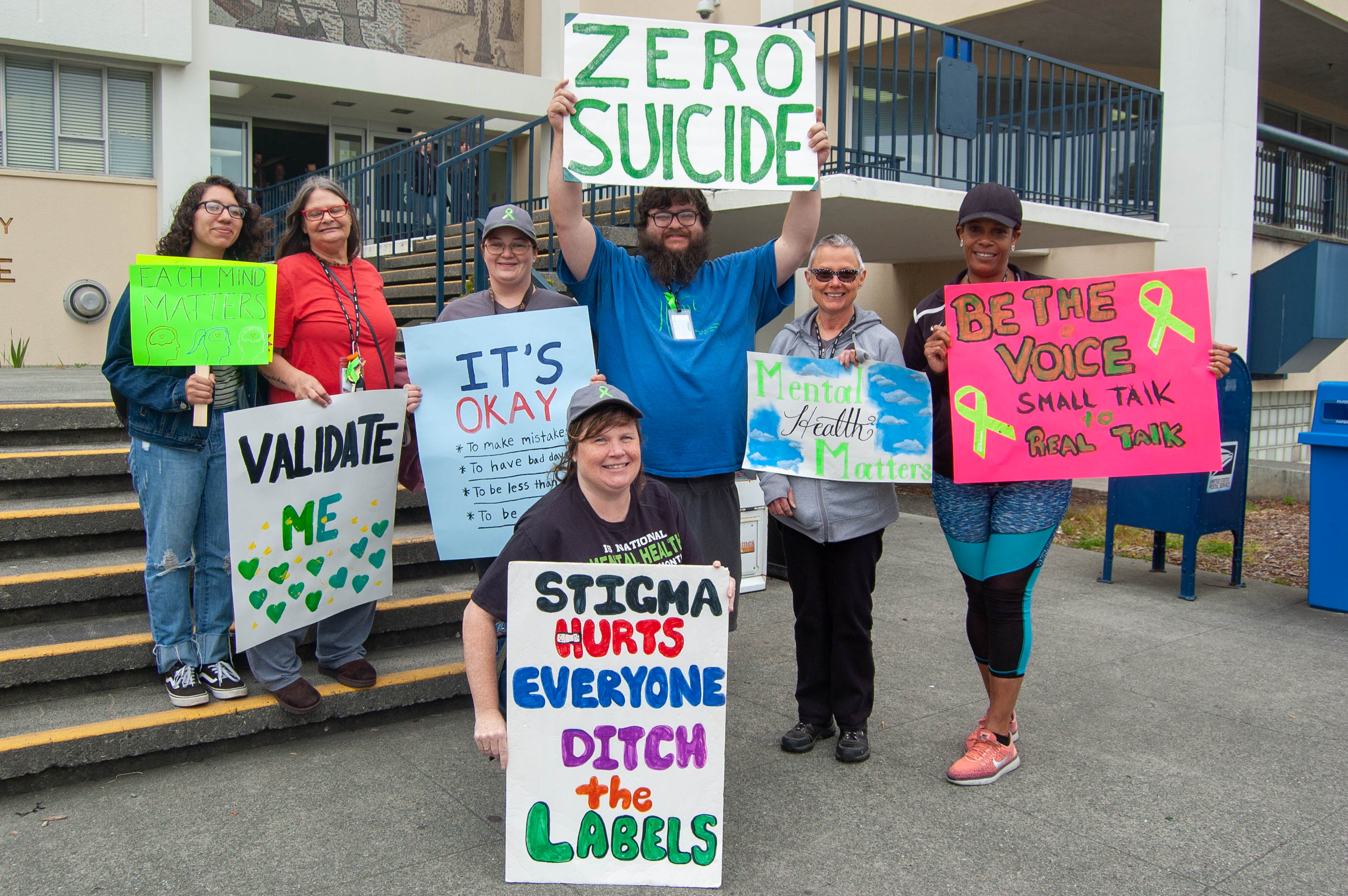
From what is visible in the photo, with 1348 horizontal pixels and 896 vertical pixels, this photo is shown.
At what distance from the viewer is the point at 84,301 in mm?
12805

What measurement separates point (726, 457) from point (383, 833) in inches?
64.2

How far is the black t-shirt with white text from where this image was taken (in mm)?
2791

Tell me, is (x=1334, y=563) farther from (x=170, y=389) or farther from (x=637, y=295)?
(x=170, y=389)

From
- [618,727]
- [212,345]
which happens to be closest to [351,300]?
[212,345]

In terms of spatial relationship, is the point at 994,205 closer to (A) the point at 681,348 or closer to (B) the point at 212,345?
(A) the point at 681,348

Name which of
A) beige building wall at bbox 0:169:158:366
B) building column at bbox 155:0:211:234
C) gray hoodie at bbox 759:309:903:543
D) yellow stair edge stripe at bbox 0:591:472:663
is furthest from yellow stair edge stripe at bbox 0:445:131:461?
building column at bbox 155:0:211:234

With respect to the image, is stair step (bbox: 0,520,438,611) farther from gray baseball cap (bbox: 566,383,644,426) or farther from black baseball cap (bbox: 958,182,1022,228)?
black baseball cap (bbox: 958,182,1022,228)

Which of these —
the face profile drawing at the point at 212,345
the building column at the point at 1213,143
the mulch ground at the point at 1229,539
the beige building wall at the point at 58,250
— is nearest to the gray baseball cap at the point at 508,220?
the face profile drawing at the point at 212,345

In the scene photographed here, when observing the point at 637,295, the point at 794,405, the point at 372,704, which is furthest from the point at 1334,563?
the point at 372,704

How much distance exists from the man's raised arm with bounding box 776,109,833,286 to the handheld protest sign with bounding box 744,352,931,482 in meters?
0.37

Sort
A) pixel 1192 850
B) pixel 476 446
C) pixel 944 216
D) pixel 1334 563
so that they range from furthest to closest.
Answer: pixel 944 216, pixel 1334 563, pixel 476 446, pixel 1192 850

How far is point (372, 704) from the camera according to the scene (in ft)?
12.9

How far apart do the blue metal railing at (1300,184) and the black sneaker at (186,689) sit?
1117cm

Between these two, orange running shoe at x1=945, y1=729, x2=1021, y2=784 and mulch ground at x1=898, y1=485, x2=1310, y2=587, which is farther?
mulch ground at x1=898, y1=485, x2=1310, y2=587
